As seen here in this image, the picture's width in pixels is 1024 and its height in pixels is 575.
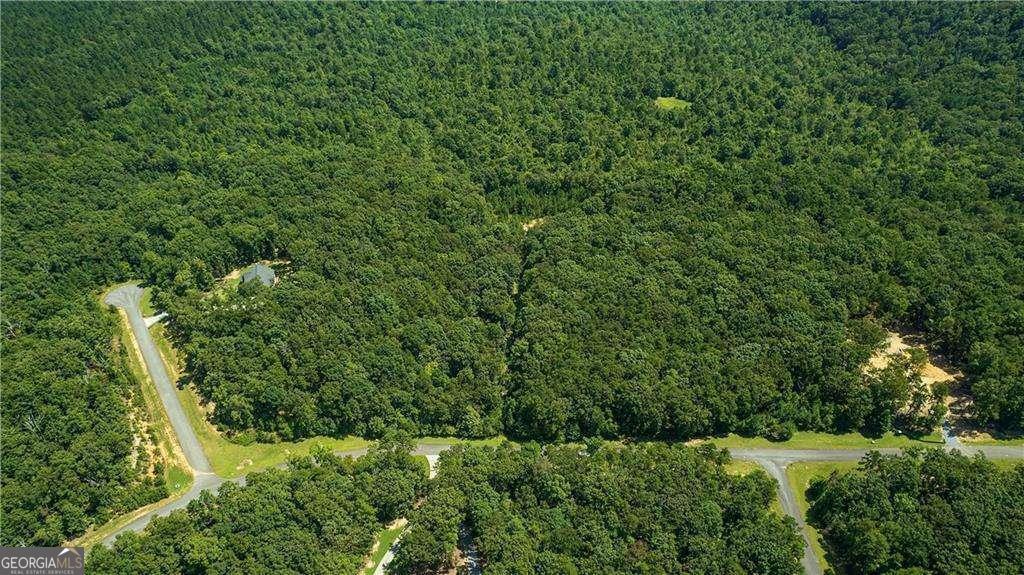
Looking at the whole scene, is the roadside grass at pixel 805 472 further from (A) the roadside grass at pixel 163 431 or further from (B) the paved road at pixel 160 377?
(A) the roadside grass at pixel 163 431

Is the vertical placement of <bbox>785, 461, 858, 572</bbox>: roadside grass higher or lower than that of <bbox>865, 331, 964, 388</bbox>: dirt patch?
lower

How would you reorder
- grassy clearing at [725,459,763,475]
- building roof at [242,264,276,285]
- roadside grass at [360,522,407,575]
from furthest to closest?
building roof at [242,264,276,285]
grassy clearing at [725,459,763,475]
roadside grass at [360,522,407,575]

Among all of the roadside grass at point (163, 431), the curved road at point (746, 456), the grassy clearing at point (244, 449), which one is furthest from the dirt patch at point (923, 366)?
the roadside grass at point (163, 431)

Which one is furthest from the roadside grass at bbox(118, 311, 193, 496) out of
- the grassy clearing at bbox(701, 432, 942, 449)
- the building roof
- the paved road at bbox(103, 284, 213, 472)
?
the grassy clearing at bbox(701, 432, 942, 449)

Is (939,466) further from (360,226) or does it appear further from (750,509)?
(360,226)

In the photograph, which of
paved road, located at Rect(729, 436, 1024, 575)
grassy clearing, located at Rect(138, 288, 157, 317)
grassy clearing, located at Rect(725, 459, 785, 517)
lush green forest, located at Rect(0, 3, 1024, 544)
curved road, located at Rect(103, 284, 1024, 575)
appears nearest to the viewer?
curved road, located at Rect(103, 284, 1024, 575)

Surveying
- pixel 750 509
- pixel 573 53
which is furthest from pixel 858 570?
pixel 573 53

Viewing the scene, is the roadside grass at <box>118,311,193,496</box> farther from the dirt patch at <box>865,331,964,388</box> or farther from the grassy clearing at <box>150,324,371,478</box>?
the dirt patch at <box>865,331,964,388</box>
